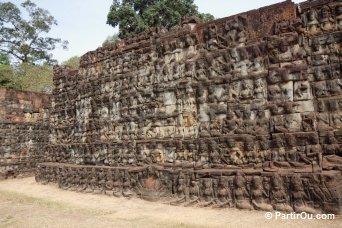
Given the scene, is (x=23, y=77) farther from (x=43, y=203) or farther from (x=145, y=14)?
(x=43, y=203)

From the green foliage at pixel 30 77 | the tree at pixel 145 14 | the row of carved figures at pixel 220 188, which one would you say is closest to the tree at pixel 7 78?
the green foliage at pixel 30 77

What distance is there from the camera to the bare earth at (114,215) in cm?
591

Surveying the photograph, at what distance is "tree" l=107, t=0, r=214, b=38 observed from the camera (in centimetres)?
2191

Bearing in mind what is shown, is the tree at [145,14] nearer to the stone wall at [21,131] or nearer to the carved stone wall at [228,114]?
the stone wall at [21,131]

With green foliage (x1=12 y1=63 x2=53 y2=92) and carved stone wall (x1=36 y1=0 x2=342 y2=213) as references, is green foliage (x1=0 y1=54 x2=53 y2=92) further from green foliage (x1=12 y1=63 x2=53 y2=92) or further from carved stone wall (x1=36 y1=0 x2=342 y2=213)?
carved stone wall (x1=36 y1=0 x2=342 y2=213)

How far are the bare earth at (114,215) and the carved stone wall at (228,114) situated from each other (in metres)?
0.45

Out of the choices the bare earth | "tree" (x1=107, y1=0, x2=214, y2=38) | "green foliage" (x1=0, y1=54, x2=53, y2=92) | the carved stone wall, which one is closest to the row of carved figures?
the carved stone wall

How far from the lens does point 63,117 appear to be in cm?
1297

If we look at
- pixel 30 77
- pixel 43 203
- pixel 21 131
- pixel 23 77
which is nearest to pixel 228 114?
pixel 43 203

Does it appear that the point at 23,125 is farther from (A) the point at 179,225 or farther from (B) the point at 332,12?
(B) the point at 332,12

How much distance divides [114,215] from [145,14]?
1761cm

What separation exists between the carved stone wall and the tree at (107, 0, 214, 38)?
1193 cm

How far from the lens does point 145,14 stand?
22.0 m

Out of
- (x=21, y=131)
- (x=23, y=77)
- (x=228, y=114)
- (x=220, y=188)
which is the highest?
(x=23, y=77)
